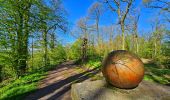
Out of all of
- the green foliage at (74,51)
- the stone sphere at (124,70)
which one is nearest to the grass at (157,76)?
the stone sphere at (124,70)

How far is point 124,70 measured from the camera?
309 inches

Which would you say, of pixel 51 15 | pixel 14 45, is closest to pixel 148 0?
pixel 51 15

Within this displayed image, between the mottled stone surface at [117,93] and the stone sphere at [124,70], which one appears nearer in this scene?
the mottled stone surface at [117,93]

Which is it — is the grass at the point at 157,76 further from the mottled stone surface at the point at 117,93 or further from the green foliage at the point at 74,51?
the green foliage at the point at 74,51

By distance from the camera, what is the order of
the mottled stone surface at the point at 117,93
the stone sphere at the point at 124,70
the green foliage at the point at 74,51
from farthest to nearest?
the green foliage at the point at 74,51 < the stone sphere at the point at 124,70 < the mottled stone surface at the point at 117,93

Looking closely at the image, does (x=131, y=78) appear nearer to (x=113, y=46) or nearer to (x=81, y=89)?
(x=81, y=89)

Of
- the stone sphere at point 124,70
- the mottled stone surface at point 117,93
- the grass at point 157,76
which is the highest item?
the stone sphere at point 124,70

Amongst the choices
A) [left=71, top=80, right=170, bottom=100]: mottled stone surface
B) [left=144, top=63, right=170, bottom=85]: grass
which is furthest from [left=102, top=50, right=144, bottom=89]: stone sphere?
[left=144, top=63, right=170, bottom=85]: grass

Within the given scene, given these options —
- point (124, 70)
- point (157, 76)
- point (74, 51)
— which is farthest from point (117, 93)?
point (74, 51)

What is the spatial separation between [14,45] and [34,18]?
13.9 feet

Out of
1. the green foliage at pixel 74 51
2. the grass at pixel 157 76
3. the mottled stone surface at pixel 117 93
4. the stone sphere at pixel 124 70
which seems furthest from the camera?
the green foliage at pixel 74 51

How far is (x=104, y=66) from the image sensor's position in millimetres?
8469

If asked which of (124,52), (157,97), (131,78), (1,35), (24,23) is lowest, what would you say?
(157,97)

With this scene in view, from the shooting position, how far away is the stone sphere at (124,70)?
7.84 m
